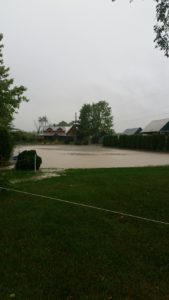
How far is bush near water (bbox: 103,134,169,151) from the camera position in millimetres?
34000

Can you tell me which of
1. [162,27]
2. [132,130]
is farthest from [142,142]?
[162,27]

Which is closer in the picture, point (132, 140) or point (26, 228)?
point (26, 228)

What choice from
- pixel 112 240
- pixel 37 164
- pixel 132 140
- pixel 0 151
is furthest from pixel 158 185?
pixel 132 140

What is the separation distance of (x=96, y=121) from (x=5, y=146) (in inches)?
2160

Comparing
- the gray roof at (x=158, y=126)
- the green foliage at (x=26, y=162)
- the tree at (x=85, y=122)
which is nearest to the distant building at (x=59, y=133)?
the tree at (x=85, y=122)

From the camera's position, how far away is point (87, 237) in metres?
4.32

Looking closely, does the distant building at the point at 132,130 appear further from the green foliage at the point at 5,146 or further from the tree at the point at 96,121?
the green foliage at the point at 5,146

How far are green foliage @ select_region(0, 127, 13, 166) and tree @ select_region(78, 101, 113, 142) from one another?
53.3 m

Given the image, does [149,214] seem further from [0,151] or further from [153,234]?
[0,151]

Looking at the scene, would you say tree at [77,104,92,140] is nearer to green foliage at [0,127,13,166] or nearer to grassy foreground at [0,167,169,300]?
green foliage at [0,127,13,166]

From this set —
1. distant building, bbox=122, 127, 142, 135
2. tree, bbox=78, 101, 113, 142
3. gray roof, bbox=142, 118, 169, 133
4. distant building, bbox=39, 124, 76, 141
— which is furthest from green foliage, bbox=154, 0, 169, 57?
distant building, bbox=39, 124, 76, 141

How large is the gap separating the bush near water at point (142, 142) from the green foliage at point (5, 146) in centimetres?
2169

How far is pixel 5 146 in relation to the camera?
1509 cm

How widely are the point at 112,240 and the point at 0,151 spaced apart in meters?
11.5
